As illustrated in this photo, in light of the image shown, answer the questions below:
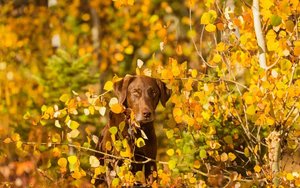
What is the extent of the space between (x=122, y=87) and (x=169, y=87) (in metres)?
0.60

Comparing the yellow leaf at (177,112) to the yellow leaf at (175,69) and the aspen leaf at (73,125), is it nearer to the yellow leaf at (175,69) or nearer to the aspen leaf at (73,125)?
the yellow leaf at (175,69)

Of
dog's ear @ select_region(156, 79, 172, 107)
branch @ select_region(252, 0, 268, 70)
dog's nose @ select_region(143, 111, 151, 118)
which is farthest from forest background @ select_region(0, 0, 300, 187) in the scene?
dog's nose @ select_region(143, 111, 151, 118)

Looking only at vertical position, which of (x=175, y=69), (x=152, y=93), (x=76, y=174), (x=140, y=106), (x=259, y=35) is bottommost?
(x=76, y=174)

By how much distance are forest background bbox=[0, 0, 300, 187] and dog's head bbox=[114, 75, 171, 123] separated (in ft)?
0.54

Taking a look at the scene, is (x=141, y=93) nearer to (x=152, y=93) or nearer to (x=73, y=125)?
(x=152, y=93)

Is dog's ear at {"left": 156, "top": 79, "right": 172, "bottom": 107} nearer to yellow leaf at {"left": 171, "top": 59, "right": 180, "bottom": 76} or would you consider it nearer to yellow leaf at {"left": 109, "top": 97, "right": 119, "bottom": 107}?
yellow leaf at {"left": 171, "top": 59, "right": 180, "bottom": 76}

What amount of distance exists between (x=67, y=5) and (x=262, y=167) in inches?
682

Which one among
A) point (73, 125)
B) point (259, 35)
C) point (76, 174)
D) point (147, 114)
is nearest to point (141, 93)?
point (147, 114)

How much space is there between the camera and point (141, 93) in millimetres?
6410

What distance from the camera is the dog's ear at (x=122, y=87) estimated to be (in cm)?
648

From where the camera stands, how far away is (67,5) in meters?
22.9

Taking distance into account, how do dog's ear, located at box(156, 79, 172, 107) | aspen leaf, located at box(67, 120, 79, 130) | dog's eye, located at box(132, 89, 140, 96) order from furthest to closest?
dog's ear, located at box(156, 79, 172, 107)
dog's eye, located at box(132, 89, 140, 96)
aspen leaf, located at box(67, 120, 79, 130)

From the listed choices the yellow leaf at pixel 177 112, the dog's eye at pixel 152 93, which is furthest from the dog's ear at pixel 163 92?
the yellow leaf at pixel 177 112

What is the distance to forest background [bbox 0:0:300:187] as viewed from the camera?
6.07 meters
